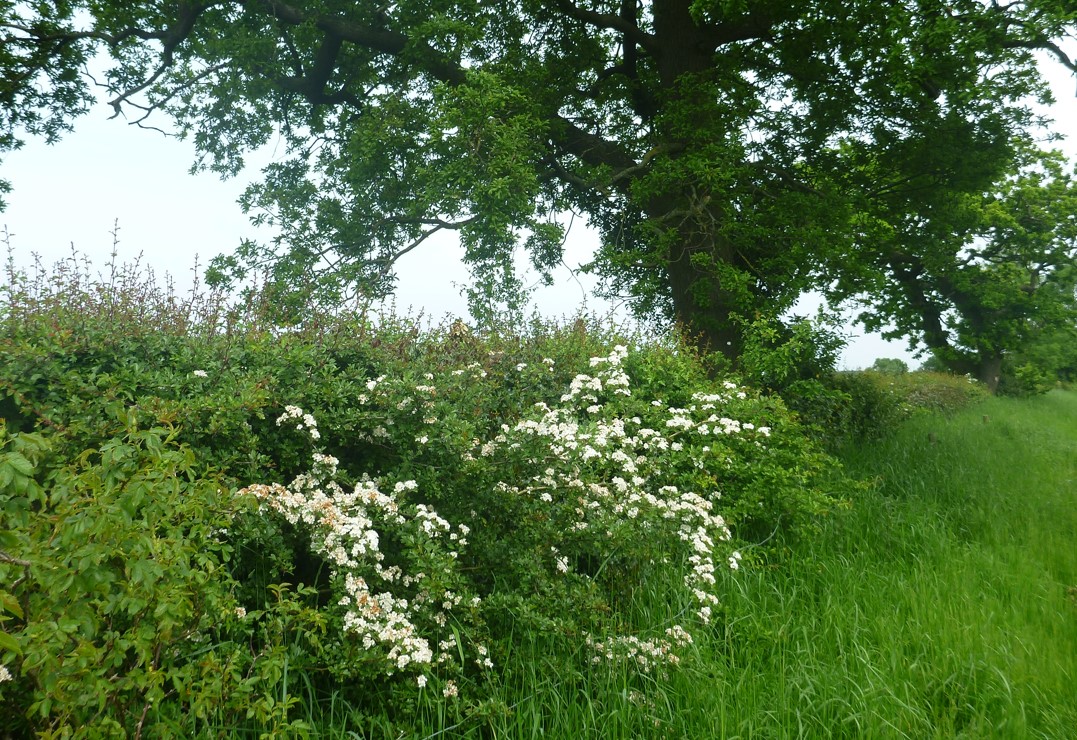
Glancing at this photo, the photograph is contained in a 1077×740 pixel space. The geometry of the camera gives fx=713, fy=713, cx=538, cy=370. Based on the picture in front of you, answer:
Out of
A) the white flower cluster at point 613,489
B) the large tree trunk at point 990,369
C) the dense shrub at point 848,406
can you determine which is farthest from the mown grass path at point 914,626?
the large tree trunk at point 990,369

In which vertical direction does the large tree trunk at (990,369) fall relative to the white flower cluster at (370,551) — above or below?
above

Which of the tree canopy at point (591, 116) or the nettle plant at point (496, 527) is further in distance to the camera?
the tree canopy at point (591, 116)

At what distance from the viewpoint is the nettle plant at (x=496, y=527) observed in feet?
11.6

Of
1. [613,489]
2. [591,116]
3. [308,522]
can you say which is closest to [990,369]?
[591,116]

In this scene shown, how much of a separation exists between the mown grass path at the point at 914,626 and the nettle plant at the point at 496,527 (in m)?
0.42

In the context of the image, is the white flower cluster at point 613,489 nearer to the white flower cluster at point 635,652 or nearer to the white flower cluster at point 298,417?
the white flower cluster at point 635,652

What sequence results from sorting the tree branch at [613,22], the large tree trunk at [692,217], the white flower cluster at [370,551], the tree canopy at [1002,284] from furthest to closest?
the tree canopy at [1002,284] → the tree branch at [613,22] → the large tree trunk at [692,217] → the white flower cluster at [370,551]

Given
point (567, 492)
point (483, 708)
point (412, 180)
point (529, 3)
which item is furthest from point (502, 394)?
point (529, 3)

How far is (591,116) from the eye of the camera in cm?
1311

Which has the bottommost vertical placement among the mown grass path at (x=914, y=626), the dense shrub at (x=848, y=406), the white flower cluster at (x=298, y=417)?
the mown grass path at (x=914, y=626)

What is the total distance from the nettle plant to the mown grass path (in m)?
0.42

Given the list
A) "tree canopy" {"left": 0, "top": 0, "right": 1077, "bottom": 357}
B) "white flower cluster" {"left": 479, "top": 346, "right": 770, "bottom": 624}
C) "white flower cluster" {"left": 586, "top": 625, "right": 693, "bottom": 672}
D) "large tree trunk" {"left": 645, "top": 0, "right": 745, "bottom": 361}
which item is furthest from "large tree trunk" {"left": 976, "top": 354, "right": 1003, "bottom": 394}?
"white flower cluster" {"left": 586, "top": 625, "right": 693, "bottom": 672}

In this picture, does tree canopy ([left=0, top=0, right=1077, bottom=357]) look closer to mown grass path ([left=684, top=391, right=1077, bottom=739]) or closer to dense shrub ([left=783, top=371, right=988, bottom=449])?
dense shrub ([left=783, top=371, right=988, bottom=449])

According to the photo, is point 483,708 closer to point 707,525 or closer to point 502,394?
point 707,525
